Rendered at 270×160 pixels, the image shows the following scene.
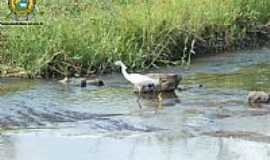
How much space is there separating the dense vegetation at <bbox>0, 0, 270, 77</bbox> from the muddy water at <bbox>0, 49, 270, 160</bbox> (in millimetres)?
465

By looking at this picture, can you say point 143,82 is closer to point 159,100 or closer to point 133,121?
point 159,100

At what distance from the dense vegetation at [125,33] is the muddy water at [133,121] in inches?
18.3

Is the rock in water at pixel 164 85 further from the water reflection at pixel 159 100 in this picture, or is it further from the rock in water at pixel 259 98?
the rock in water at pixel 259 98

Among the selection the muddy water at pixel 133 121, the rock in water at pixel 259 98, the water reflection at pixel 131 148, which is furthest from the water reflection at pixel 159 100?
the water reflection at pixel 131 148

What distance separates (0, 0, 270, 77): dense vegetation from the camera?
11695 mm

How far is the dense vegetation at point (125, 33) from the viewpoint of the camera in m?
11.7

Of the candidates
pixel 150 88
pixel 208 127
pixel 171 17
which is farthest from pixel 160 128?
pixel 171 17

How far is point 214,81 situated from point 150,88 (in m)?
1.36

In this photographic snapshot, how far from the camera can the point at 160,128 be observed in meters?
8.27

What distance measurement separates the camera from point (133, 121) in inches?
339

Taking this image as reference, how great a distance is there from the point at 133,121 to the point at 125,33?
163 inches

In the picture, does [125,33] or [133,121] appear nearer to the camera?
[133,121]

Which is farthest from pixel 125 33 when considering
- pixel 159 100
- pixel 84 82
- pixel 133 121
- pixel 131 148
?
pixel 131 148

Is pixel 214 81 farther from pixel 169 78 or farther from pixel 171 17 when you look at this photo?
pixel 171 17
